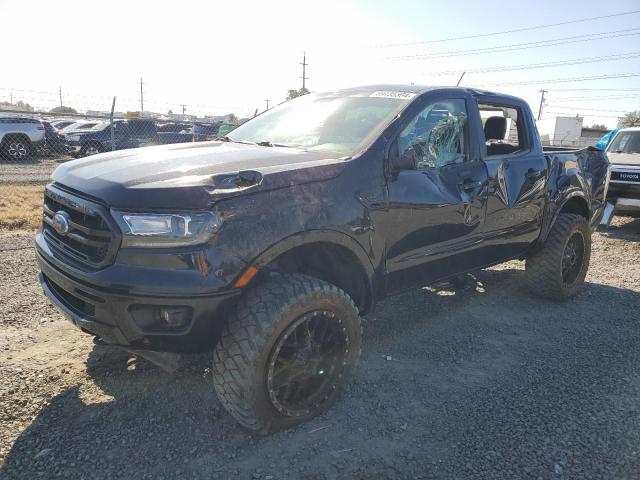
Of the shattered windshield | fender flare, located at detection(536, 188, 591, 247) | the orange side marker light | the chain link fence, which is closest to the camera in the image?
the orange side marker light

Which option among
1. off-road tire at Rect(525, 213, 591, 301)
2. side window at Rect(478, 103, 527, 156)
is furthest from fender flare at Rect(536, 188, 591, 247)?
side window at Rect(478, 103, 527, 156)

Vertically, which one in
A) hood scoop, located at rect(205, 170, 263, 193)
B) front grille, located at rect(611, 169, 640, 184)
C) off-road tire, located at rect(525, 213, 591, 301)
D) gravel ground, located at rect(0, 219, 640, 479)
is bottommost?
gravel ground, located at rect(0, 219, 640, 479)

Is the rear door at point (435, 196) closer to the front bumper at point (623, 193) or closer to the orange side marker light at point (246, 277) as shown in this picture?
the orange side marker light at point (246, 277)

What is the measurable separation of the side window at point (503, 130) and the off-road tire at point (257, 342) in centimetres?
230

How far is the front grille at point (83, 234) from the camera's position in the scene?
229 centimetres

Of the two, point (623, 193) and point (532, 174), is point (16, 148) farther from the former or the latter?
point (623, 193)

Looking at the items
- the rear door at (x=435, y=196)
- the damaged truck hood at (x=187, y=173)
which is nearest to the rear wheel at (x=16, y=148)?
the damaged truck hood at (x=187, y=173)

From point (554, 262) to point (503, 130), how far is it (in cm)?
136

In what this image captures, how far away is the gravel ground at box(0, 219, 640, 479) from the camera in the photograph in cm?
238

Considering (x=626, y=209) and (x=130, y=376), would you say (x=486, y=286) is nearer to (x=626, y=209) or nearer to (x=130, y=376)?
(x=130, y=376)

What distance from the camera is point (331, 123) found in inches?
130

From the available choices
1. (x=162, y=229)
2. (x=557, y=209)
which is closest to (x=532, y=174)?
(x=557, y=209)

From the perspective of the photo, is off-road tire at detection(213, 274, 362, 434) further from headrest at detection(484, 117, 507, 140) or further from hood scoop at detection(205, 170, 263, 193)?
headrest at detection(484, 117, 507, 140)

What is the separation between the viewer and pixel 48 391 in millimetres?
2875
